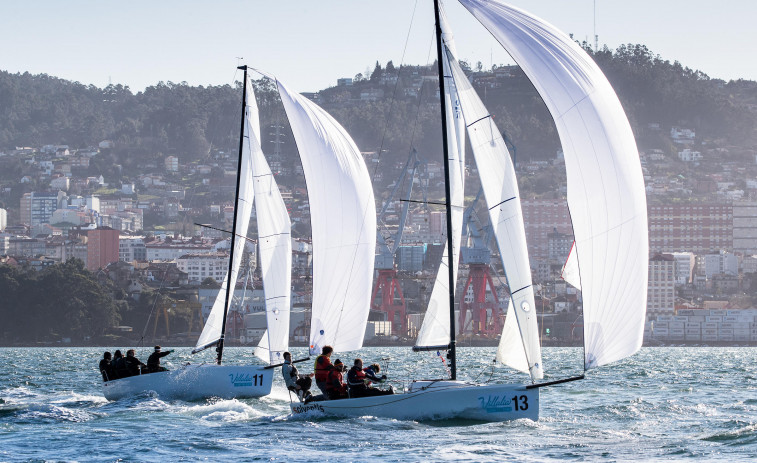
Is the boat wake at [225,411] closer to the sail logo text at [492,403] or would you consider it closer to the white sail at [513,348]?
the sail logo text at [492,403]

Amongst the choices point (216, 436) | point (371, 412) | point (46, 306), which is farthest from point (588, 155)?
point (46, 306)

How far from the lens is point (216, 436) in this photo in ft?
41.3

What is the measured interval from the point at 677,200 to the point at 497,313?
54325 mm

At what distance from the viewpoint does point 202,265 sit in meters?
86.2

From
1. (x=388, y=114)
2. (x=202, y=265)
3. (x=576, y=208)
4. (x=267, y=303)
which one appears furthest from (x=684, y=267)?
(x=576, y=208)

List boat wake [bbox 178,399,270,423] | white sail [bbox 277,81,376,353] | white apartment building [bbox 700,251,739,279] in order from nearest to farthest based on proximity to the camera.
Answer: boat wake [bbox 178,399,270,423], white sail [bbox 277,81,376,353], white apartment building [bbox 700,251,739,279]

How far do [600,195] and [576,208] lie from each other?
0.83 feet

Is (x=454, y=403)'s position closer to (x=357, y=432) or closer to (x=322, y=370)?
(x=357, y=432)

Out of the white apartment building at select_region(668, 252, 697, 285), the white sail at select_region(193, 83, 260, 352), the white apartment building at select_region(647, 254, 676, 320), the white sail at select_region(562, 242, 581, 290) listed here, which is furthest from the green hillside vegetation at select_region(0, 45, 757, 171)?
the white sail at select_region(562, 242, 581, 290)

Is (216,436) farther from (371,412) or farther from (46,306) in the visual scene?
(46,306)

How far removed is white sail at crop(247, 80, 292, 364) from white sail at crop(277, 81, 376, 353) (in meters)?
1.33

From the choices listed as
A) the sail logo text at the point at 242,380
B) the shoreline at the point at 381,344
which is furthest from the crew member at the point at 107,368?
the shoreline at the point at 381,344

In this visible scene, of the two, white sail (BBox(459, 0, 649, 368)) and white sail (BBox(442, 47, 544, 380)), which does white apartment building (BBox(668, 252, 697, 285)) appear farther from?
white sail (BBox(459, 0, 649, 368))

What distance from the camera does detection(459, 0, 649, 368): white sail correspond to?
1122 centimetres
